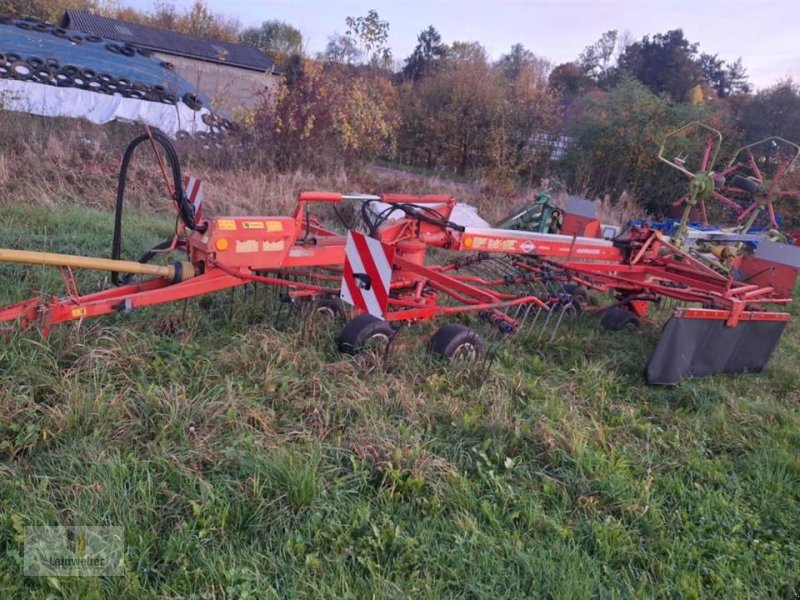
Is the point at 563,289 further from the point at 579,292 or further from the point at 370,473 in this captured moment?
the point at 370,473

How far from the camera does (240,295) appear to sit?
16.7 feet

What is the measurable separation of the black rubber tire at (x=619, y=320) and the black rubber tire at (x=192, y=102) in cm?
1176

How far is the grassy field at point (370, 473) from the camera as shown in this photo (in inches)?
93.4

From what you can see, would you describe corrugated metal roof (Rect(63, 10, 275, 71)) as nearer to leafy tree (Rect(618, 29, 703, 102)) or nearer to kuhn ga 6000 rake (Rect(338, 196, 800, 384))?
leafy tree (Rect(618, 29, 703, 102))

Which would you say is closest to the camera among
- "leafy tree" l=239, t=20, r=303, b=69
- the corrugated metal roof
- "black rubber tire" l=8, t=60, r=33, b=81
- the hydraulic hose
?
the hydraulic hose

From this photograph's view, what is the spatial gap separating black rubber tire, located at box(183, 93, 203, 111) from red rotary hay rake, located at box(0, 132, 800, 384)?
414 inches

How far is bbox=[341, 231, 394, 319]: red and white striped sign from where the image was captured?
3.87 meters

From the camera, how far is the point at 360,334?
413 centimetres

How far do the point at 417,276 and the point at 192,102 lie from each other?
12241 mm

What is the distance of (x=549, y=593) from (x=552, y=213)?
6.20 m

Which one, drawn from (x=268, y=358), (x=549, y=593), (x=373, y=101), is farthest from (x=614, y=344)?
(x=373, y=101)

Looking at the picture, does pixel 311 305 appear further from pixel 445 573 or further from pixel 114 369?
pixel 445 573

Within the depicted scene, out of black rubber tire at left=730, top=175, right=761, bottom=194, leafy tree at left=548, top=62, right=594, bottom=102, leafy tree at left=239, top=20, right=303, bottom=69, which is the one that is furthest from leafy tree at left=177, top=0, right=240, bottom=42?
black rubber tire at left=730, top=175, right=761, bottom=194

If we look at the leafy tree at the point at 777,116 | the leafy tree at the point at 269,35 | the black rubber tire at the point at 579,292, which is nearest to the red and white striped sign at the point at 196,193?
the black rubber tire at the point at 579,292
